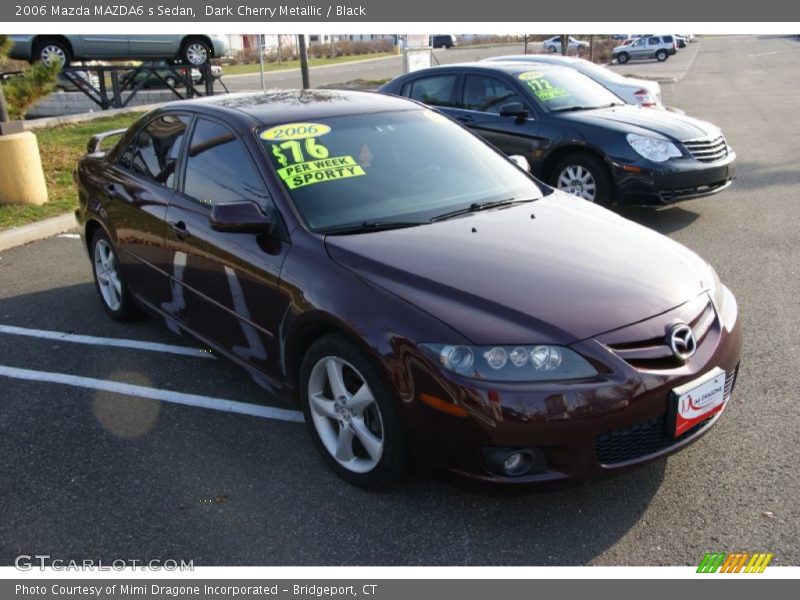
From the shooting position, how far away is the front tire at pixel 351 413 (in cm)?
289

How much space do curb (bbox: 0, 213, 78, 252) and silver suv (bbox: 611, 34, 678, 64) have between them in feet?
140

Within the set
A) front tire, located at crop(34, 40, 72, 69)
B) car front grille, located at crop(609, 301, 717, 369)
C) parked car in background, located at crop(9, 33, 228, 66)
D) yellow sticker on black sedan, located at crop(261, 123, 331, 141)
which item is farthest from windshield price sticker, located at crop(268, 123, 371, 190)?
front tire, located at crop(34, 40, 72, 69)

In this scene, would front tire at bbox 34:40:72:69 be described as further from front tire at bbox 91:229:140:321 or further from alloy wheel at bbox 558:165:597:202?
alloy wheel at bbox 558:165:597:202

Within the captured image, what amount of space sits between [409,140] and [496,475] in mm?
2091

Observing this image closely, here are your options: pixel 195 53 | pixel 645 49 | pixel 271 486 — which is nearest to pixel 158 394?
pixel 271 486

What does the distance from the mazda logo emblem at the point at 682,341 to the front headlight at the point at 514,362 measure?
15.4 inches

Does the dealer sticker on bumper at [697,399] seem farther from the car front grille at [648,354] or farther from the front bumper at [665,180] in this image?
the front bumper at [665,180]

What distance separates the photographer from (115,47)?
1723cm

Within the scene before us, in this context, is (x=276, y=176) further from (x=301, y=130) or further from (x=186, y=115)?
(x=186, y=115)

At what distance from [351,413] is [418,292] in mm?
624

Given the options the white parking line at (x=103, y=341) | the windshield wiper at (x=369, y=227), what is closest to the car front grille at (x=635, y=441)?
the windshield wiper at (x=369, y=227)

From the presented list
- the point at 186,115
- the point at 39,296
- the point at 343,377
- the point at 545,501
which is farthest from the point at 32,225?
the point at 545,501

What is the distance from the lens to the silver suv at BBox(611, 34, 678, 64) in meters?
44.9

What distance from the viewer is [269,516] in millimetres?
3037
